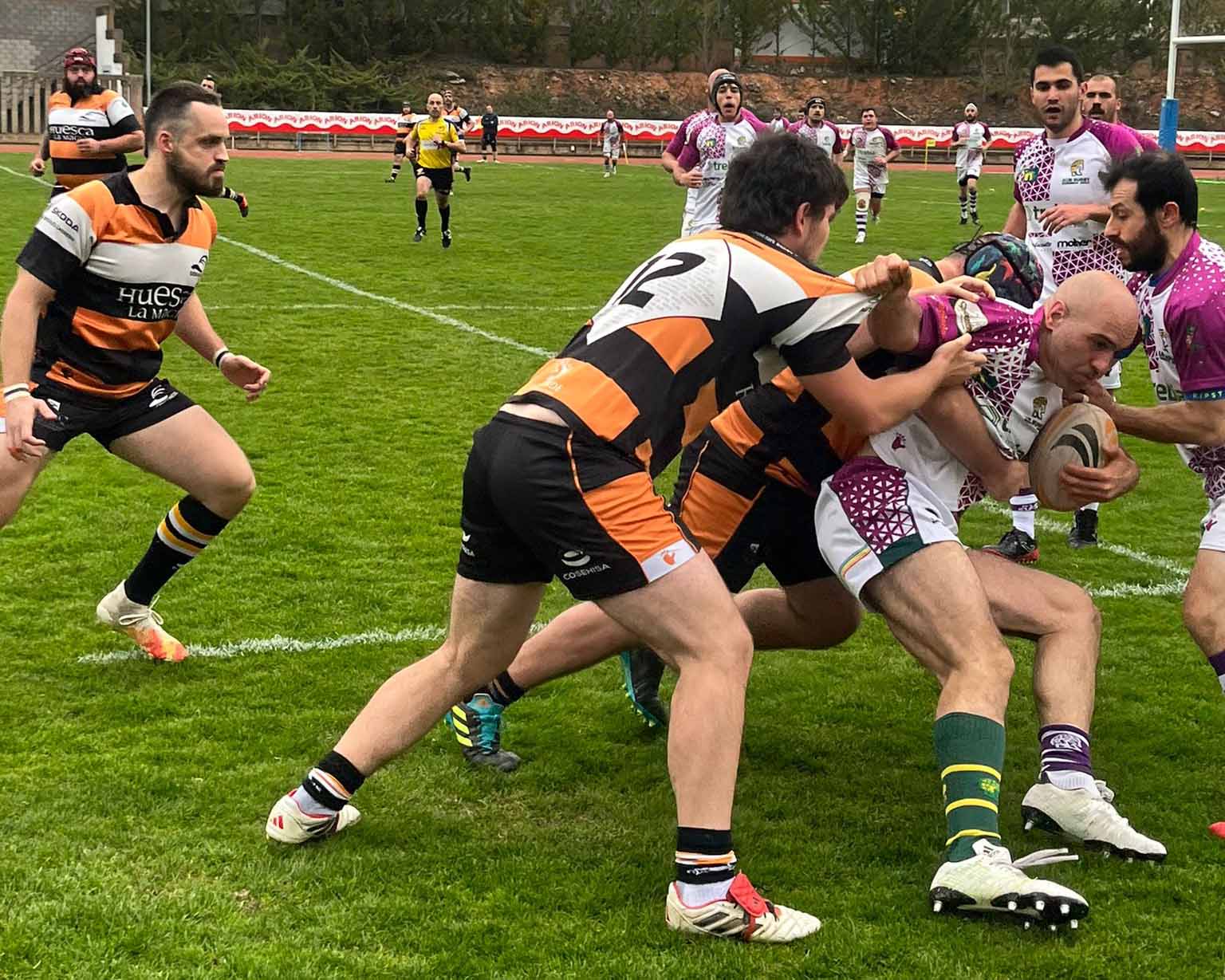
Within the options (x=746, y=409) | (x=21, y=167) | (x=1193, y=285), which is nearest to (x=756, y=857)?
(x=746, y=409)

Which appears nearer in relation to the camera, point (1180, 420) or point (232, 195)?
point (1180, 420)

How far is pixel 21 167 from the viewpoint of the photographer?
103ft

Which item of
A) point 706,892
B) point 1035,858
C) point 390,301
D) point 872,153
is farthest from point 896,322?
point 872,153

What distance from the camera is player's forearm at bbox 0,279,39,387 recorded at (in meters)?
5.06

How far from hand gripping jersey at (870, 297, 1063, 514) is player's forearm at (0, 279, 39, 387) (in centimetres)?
281

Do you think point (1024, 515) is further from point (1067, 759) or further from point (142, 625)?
point (142, 625)

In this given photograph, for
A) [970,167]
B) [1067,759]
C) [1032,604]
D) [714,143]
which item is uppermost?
[714,143]

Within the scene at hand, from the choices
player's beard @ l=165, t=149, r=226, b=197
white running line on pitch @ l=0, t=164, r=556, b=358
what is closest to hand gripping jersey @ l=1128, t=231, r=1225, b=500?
player's beard @ l=165, t=149, r=226, b=197

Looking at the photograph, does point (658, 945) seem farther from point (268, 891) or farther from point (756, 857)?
point (268, 891)

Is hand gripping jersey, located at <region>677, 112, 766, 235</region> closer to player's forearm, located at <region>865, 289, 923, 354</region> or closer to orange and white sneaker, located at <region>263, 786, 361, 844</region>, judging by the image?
player's forearm, located at <region>865, 289, 923, 354</region>

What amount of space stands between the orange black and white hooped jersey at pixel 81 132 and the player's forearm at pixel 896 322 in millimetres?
11794

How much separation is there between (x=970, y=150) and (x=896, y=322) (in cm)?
2309

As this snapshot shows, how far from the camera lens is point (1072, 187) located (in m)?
8.38

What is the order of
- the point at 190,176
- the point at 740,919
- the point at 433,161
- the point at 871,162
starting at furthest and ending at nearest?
the point at 871,162, the point at 433,161, the point at 190,176, the point at 740,919
